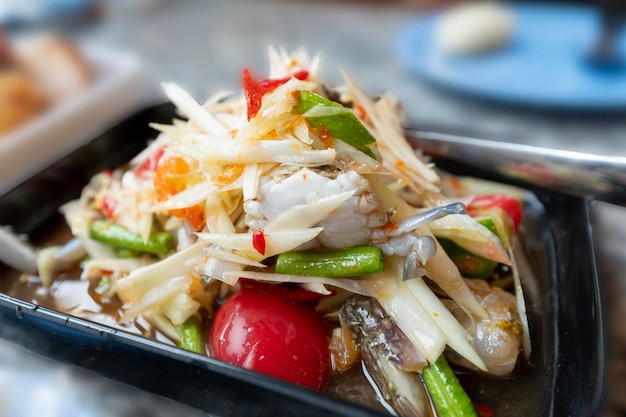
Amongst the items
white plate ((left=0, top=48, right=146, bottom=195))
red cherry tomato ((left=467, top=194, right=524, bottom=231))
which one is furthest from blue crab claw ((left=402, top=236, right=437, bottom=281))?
white plate ((left=0, top=48, right=146, bottom=195))

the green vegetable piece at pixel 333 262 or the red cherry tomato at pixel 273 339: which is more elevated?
the green vegetable piece at pixel 333 262

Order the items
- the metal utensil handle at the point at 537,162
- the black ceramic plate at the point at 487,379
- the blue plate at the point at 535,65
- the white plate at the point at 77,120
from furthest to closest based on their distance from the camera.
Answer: the blue plate at the point at 535,65 → the white plate at the point at 77,120 → the metal utensil handle at the point at 537,162 → the black ceramic plate at the point at 487,379

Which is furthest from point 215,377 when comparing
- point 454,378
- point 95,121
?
point 95,121

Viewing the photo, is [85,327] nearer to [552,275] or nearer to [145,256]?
[145,256]

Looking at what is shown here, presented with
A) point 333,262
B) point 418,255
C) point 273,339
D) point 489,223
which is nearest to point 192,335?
point 273,339

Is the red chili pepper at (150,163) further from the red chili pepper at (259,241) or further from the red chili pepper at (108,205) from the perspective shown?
the red chili pepper at (259,241)

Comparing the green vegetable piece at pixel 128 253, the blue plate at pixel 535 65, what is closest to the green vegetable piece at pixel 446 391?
the green vegetable piece at pixel 128 253

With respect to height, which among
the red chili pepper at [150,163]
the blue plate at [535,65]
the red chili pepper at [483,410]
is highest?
the red chili pepper at [150,163]
